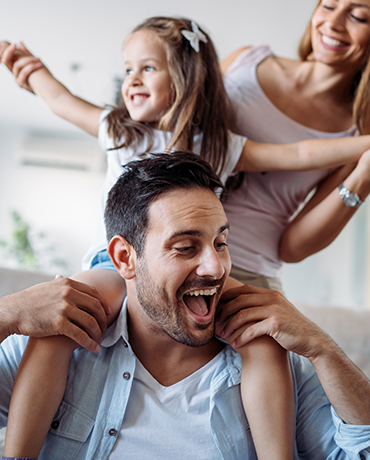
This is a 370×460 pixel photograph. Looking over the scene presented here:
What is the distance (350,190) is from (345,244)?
4319 mm

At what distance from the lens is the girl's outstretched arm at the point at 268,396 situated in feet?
3.62

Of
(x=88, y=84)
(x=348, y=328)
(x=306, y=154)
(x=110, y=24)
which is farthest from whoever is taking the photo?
(x=88, y=84)

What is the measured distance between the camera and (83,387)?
3.87 ft

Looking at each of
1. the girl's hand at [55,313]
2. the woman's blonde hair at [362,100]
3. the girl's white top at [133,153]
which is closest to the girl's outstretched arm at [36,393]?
the girl's hand at [55,313]

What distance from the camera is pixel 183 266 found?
3.60 ft

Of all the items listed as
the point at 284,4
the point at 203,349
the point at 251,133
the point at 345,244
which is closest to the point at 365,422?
the point at 203,349

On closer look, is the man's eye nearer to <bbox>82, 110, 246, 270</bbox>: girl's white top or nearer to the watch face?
<bbox>82, 110, 246, 270</bbox>: girl's white top

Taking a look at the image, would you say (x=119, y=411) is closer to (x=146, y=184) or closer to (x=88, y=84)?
(x=146, y=184)

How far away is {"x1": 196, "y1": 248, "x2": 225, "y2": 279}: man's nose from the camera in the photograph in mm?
1085

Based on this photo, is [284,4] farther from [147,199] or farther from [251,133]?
[147,199]

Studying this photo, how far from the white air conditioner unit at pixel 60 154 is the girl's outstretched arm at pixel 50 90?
4.21 metres

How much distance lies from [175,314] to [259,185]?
0.70 meters

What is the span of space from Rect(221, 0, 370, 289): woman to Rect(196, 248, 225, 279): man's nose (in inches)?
18.8

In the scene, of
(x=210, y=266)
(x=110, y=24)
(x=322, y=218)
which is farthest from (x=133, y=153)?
(x=110, y=24)
